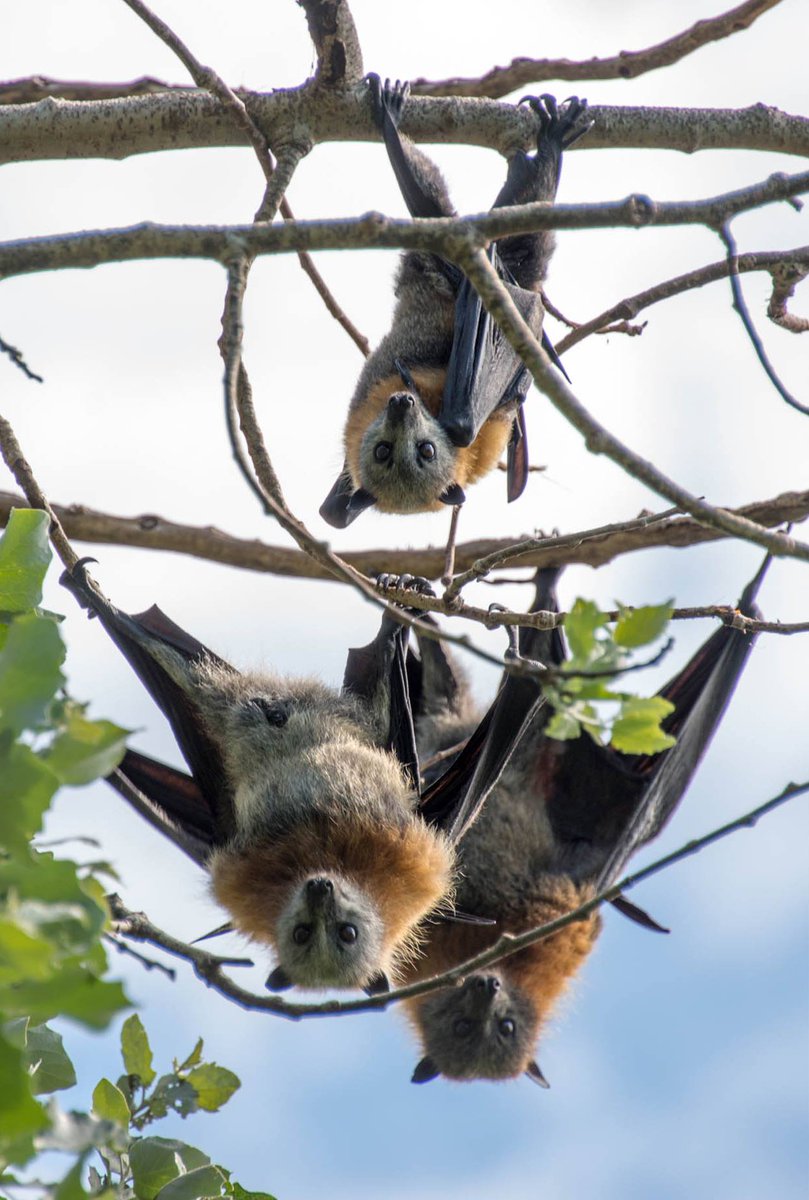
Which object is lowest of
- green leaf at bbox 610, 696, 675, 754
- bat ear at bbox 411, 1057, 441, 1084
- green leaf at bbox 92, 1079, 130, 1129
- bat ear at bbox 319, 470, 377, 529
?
bat ear at bbox 411, 1057, 441, 1084

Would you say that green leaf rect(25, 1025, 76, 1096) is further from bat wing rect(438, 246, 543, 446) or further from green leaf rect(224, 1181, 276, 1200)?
bat wing rect(438, 246, 543, 446)

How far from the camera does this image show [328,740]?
7168 millimetres

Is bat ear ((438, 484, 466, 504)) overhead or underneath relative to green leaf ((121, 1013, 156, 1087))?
overhead

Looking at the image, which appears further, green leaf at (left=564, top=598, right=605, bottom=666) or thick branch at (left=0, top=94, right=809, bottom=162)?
→ thick branch at (left=0, top=94, right=809, bottom=162)

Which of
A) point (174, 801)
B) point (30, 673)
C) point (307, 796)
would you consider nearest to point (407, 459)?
point (307, 796)

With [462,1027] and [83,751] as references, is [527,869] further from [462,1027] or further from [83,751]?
[83,751]

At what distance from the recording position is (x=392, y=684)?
739cm

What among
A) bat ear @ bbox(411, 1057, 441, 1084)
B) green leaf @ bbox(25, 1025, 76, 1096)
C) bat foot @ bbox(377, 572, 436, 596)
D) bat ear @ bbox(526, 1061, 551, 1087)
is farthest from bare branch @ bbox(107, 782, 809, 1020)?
bat ear @ bbox(526, 1061, 551, 1087)

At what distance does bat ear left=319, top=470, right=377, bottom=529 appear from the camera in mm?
8516

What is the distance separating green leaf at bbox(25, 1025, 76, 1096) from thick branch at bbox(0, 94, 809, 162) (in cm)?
408

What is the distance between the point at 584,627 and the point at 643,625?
0.12 meters

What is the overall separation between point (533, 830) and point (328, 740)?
2744 mm

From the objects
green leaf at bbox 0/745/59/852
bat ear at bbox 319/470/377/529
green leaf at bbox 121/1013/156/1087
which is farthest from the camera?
bat ear at bbox 319/470/377/529

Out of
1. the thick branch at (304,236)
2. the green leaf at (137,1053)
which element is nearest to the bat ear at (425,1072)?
the green leaf at (137,1053)
